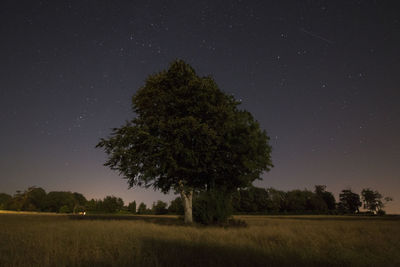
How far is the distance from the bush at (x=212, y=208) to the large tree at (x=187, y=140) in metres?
1.52

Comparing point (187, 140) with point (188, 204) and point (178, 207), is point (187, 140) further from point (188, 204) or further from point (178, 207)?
point (178, 207)

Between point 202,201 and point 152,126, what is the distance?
6.87m

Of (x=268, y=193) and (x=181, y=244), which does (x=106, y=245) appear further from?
(x=268, y=193)

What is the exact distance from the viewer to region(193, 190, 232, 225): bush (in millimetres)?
18297

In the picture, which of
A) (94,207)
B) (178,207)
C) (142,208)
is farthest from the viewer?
(142,208)

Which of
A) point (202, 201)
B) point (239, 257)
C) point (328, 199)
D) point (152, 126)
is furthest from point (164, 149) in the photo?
point (328, 199)

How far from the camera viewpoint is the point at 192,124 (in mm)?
18906

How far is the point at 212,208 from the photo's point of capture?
18453 mm

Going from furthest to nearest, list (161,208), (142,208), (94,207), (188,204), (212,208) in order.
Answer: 1. (142,208)
2. (94,207)
3. (161,208)
4. (188,204)
5. (212,208)

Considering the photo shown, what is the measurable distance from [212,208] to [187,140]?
17.5 feet

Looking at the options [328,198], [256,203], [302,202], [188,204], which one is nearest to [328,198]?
[328,198]

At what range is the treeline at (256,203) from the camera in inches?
4082

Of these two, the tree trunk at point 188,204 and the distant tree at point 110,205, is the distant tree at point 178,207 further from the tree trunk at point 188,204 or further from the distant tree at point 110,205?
the distant tree at point 110,205

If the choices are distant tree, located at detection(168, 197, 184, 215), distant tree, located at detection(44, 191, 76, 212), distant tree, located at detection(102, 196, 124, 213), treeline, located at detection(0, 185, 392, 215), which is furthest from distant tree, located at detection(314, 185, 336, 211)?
distant tree, located at detection(44, 191, 76, 212)
